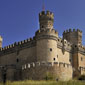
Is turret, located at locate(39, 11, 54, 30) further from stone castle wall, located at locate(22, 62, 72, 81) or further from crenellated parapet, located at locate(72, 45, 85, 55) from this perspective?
stone castle wall, located at locate(22, 62, 72, 81)

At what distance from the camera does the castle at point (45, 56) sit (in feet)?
97.5

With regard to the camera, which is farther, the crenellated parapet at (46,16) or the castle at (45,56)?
the crenellated parapet at (46,16)

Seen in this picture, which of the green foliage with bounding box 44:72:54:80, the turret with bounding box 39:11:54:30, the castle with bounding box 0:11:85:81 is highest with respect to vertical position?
the turret with bounding box 39:11:54:30

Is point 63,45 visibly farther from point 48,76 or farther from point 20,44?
point 48,76

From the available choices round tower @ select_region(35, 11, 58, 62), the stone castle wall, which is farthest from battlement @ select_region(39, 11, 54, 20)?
the stone castle wall

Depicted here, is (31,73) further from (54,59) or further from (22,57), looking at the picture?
(22,57)

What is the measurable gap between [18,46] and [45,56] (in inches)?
312

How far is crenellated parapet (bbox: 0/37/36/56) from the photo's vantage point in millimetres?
36225

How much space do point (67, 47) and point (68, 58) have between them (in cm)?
189

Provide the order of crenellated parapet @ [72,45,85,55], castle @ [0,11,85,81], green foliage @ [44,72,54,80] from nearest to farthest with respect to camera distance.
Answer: green foliage @ [44,72,54,80] < castle @ [0,11,85,81] < crenellated parapet @ [72,45,85,55]

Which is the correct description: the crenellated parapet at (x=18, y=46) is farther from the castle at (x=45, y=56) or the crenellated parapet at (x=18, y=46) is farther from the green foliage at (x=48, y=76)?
the green foliage at (x=48, y=76)

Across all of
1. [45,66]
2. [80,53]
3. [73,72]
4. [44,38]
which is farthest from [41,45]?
[80,53]

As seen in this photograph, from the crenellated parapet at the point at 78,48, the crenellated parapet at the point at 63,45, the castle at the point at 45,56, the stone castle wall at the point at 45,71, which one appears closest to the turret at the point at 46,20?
the castle at the point at 45,56

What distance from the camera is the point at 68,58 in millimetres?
38031
